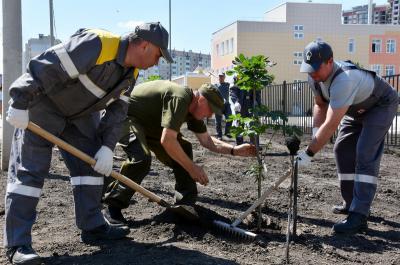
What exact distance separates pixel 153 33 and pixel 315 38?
161 ft

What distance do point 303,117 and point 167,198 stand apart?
8.80m

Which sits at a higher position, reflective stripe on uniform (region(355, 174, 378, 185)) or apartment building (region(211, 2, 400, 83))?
apartment building (region(211, 2, 400, 83))

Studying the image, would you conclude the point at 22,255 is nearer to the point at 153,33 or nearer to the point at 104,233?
the point at 104,233

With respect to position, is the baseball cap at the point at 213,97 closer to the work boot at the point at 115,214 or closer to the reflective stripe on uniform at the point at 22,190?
the work boot at the point at 115,214

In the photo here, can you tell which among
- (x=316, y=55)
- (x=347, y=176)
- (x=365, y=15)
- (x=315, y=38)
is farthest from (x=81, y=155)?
(x=365, y=15)

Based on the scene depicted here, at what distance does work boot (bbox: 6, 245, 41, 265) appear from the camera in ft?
9.44

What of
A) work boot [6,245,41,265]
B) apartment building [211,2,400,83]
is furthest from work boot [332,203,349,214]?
apartment building [211,2,400,83]

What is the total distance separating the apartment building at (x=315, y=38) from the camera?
4791cm

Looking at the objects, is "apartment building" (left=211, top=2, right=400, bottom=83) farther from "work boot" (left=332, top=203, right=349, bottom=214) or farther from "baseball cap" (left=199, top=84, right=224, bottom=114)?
"baseball cap" (left=199, top=84, right=224, bottom=114)

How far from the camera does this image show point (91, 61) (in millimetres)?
2941

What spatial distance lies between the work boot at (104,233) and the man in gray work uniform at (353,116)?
1506 mm

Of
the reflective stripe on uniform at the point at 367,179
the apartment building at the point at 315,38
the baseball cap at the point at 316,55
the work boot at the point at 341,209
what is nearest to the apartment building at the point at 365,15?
the apartment building at the point at 315,38

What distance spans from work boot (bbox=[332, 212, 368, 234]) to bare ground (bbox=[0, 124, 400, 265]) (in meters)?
0.08

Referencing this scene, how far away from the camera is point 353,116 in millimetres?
4117
